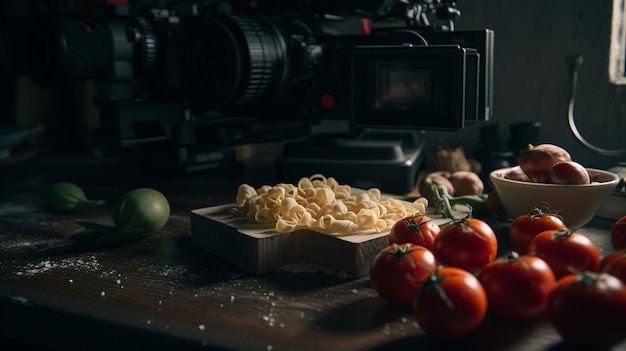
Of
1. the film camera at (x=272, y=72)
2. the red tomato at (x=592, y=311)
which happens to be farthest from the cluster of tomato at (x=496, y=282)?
the film camera at (x=272, y=72)

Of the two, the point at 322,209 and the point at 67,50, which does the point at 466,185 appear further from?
the point at 67,50

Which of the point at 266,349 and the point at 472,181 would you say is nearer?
the point at 266,349

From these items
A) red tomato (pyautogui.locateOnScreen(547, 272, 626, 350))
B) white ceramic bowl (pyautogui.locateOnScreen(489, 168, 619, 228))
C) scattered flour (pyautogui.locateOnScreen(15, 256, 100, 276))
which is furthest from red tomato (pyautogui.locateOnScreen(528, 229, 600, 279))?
scattered flour (pyautogui.locateOnScreen(15, 256, 100, 276))

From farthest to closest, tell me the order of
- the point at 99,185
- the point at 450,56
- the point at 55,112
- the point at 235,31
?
1. the point at 55,112
2. the point at 99,185
3. the point at 235,31
4. the point at 450,56

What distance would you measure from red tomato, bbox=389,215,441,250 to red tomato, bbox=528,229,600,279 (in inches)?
5.4

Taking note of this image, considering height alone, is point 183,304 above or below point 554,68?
below

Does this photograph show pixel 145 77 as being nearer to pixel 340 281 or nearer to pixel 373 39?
pixel 373 39

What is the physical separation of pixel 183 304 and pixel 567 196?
0.58 m

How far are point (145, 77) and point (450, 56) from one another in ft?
2.15

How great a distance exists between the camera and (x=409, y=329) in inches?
27.6

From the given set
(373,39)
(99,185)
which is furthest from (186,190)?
(373,39)

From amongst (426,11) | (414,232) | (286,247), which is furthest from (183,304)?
(426,11)

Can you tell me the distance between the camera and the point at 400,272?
73 centimetres

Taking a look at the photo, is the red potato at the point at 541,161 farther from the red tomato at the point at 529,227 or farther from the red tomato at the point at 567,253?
the red tomato at the point at 567,253
